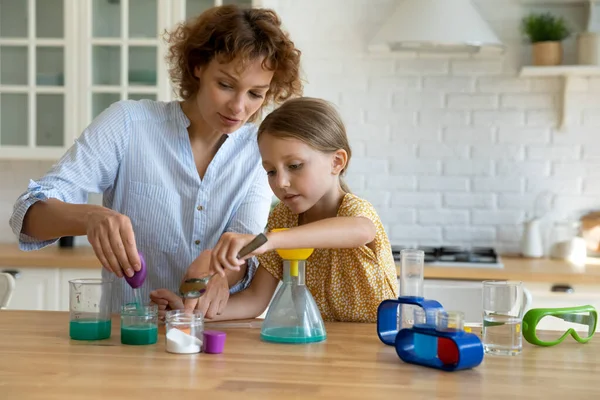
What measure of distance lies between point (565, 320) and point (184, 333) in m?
0.85

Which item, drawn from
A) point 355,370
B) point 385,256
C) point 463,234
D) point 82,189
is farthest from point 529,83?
point 355,370

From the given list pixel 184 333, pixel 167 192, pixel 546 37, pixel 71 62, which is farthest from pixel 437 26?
pixel 184 333

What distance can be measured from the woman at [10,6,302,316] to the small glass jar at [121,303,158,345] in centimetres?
35

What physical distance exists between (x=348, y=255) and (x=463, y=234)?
217 centimetres

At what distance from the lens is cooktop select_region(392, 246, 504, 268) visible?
3.58 metres

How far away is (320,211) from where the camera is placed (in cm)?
218

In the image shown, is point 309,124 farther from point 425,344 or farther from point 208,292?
point 425,344

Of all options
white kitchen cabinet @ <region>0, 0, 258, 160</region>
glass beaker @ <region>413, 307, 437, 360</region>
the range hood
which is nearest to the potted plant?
the range hood

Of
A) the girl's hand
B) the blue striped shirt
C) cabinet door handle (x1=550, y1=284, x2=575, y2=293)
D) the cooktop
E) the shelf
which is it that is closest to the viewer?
the girl's hand

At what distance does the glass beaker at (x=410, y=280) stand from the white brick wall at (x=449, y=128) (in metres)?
2.46

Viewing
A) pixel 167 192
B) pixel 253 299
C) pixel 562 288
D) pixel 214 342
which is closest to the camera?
pixel 214 342

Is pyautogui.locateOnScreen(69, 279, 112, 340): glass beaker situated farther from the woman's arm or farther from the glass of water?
the glass of water

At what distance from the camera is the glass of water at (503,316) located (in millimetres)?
A: 1638

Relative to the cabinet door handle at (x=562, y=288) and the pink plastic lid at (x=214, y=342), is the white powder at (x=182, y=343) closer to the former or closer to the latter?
the pink plastic lid at (x=214, y=342)
